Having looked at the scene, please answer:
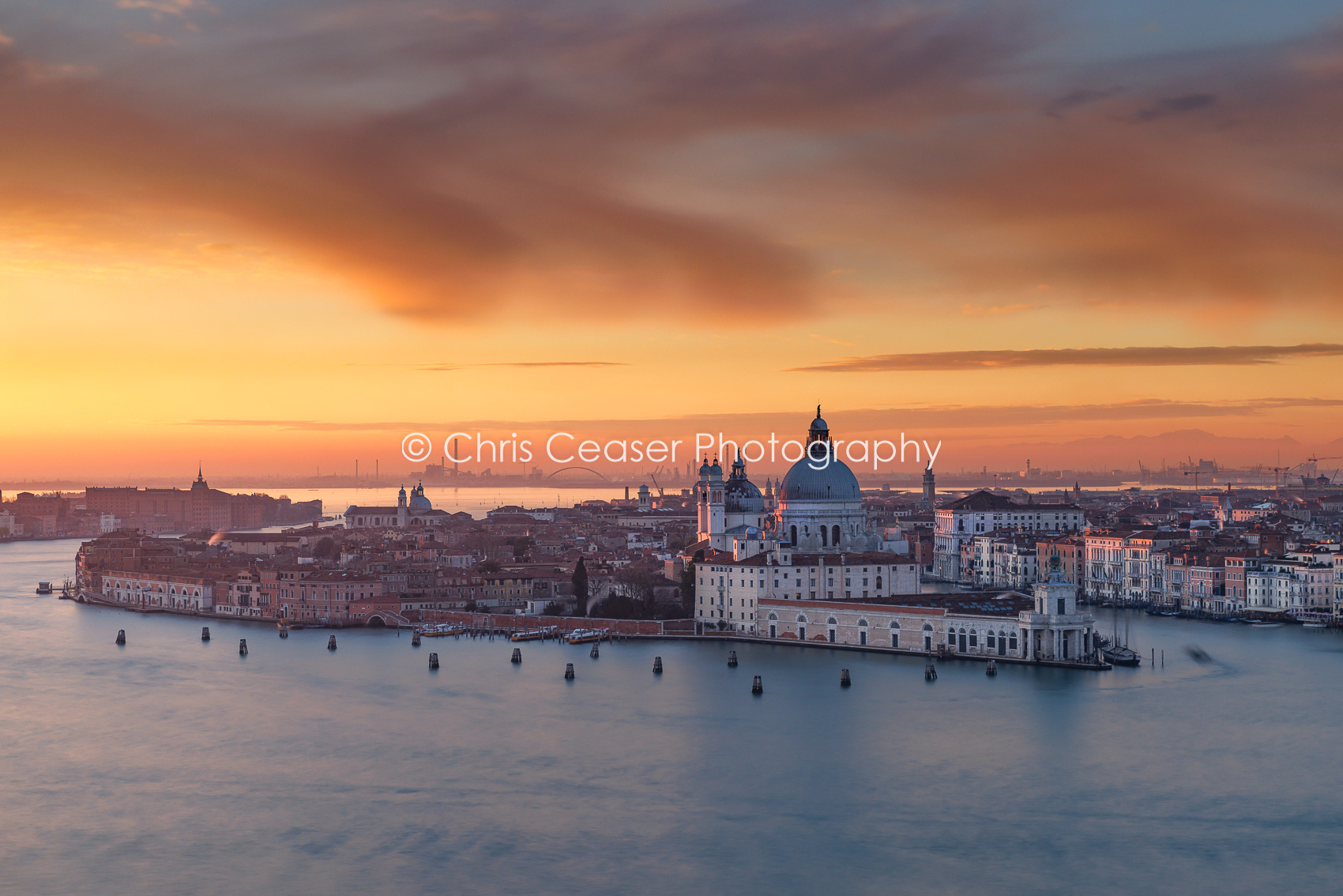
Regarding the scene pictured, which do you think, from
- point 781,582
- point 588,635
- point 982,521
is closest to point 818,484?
point 781,582

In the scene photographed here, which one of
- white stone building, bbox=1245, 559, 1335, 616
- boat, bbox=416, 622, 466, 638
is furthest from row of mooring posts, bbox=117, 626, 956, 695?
white stone building, bbox=1245, 559, 1335, 616

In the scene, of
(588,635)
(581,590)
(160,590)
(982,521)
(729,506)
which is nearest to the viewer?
(588,635)

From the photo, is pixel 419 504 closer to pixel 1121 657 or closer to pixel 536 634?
pixel 536 634

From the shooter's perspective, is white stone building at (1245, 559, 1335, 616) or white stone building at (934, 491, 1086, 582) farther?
white stone building at (934, 491, 1086, 582)

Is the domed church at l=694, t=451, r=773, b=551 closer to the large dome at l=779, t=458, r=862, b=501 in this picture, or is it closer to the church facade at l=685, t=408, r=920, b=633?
the church facade at l=685, t=408, r=920, b=633

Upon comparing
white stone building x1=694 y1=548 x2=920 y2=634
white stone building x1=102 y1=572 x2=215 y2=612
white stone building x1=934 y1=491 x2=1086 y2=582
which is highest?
white stone building x1=934 y1=491 x2=1086 y2=582
